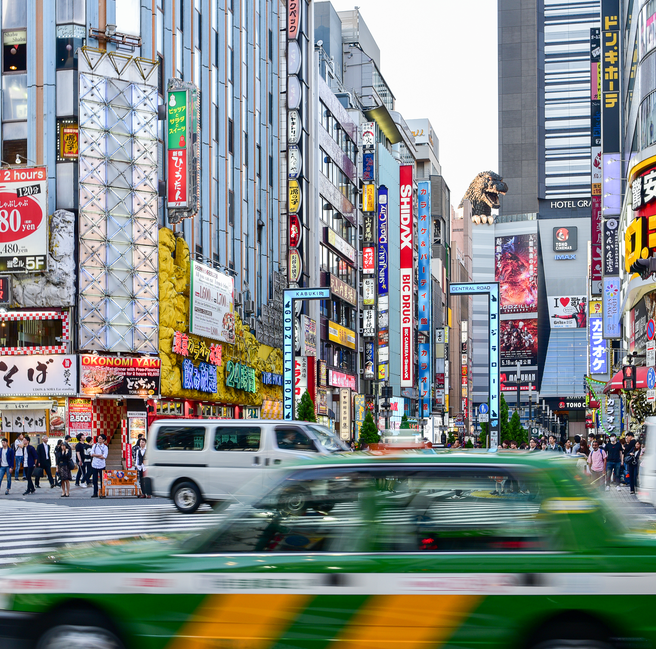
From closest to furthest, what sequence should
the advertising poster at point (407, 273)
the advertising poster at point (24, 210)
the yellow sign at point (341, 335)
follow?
the advertising poster at point (24, 210)
the yellow sign at point (341, 335)
the advertising poster at point (407, 273)

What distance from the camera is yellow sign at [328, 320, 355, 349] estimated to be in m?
68.1

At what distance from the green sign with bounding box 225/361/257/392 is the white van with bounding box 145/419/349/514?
87.9ft

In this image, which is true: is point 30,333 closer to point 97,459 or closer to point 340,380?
point 97,459

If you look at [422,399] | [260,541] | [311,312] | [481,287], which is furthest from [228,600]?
[422,399]

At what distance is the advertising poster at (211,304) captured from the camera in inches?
1640

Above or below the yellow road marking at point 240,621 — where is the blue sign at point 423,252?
above

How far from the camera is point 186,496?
19.9 metres

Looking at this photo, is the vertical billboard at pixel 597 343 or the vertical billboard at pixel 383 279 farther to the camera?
the vertical billboard at pixel 383 279

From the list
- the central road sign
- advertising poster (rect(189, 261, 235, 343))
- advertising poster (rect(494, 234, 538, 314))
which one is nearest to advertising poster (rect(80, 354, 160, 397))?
advertising poster (rect(189, 261, 235, 343))

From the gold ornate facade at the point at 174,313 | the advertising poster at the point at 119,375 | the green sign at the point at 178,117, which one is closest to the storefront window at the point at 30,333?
the advertising poster at the point at 119,375

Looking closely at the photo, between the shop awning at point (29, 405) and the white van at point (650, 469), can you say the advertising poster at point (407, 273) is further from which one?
the white van at point (650, 469)

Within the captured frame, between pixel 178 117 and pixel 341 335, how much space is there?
34.4 m

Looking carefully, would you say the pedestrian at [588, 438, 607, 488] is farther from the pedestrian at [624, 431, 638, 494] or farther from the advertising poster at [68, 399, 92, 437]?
the advertising poster at [68, 399, 92, 437]

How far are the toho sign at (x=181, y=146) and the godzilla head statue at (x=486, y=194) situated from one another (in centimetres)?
15799
